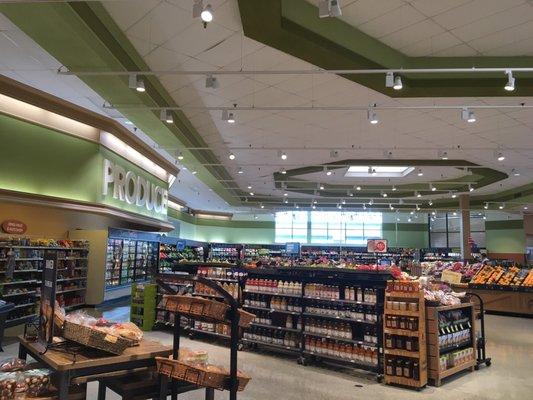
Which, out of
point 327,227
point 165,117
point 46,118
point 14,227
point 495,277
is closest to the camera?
point 165,117

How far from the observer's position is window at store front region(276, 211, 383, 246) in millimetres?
30141

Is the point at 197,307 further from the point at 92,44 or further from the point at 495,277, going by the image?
the point at 495,277

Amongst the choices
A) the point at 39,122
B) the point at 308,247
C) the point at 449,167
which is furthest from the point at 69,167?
the point at 308,247

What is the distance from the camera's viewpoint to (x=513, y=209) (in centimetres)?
2416

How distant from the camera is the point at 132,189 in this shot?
12.4 meters

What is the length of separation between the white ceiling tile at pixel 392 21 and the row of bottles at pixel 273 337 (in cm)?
483

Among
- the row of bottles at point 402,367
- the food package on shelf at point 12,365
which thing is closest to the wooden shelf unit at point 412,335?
the row of bottles at point 402,367

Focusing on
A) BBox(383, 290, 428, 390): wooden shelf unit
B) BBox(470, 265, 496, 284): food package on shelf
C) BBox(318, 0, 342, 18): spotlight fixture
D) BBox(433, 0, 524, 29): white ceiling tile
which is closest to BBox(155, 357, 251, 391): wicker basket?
BBox(383, 290, 428, 390): wooden shelf unit

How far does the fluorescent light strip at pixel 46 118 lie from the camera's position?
8.29 meters

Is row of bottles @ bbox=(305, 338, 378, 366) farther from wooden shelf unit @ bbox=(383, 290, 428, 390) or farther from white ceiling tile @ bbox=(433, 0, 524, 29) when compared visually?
white ceiling tile @ bbox=(433, 0, 524, 29)

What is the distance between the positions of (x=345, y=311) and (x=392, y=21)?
4216mm

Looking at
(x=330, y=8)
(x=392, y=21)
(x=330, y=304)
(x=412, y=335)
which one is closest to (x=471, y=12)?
(x=392, y=21)

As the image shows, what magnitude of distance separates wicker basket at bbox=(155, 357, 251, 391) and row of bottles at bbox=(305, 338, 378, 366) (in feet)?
11.7

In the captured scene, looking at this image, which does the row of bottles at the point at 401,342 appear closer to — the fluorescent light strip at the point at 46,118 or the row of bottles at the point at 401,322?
the row of bottles at the point at 401,322
